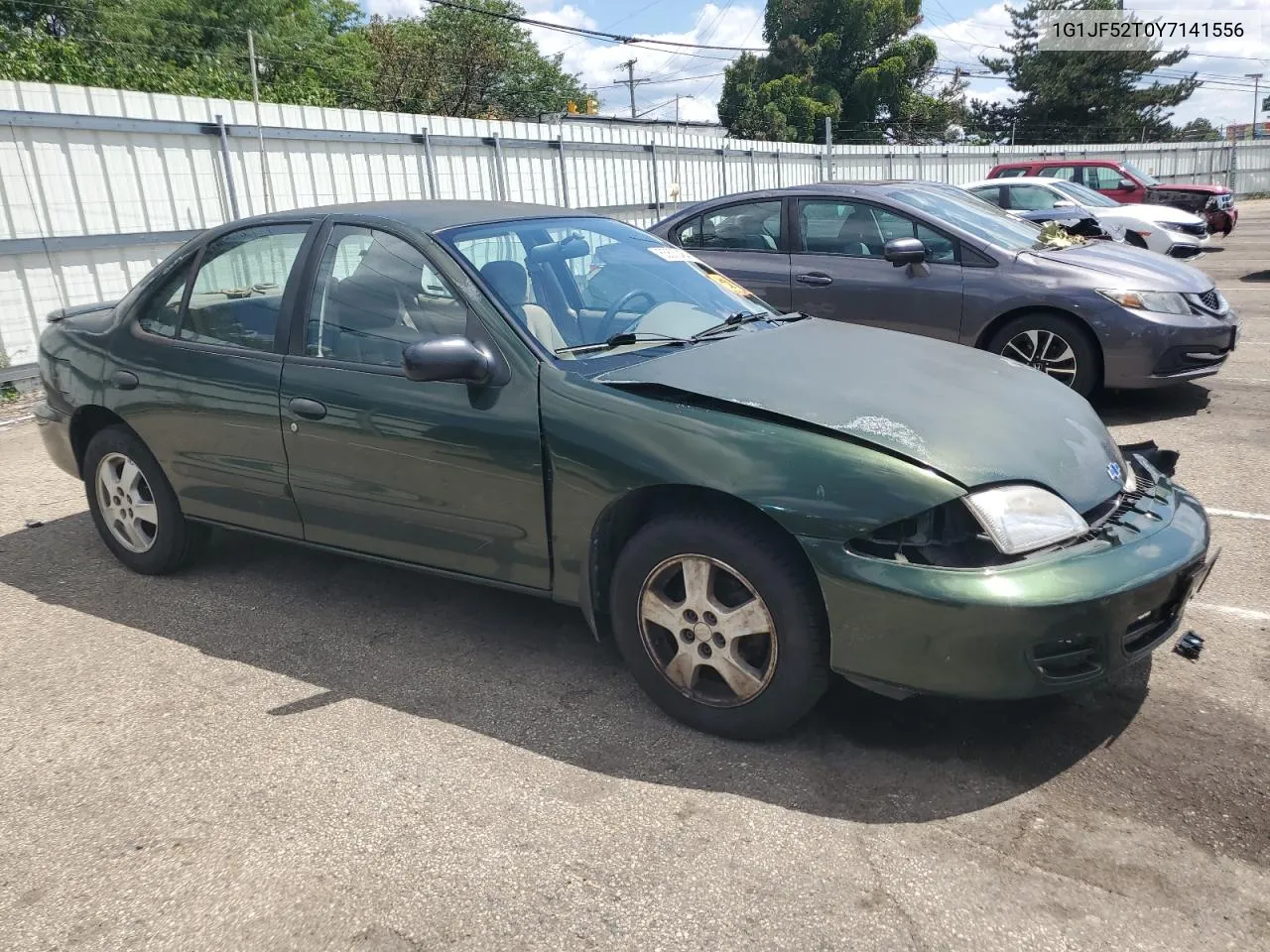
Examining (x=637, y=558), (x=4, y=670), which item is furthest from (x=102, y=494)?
(x=637, y=558)

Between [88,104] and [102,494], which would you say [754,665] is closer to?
[102,494]

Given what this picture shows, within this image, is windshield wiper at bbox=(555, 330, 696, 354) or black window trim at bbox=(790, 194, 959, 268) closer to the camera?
windshield wiper at bbox=(555, 330, 696, 354)

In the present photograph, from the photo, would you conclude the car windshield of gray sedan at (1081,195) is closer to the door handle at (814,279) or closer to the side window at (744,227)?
the side window at (744,227)

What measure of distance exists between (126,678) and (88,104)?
23.0 feet

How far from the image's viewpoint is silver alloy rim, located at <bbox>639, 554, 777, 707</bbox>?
299cm

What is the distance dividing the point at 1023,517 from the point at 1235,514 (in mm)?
2868

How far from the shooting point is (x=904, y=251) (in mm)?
6719

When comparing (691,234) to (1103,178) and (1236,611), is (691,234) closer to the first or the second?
(1236,611)

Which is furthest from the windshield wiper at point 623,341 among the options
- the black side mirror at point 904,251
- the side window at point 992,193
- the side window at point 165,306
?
the side window at point 992,193

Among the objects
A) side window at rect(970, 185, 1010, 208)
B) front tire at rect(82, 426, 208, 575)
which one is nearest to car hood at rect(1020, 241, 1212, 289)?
front tire at rect(82, 426, 208, 575)

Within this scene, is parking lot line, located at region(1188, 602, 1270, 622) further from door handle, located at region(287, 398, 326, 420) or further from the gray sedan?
Answer: door handle, located at region(287, 398, 326, 420)

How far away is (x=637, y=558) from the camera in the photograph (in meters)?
3.14

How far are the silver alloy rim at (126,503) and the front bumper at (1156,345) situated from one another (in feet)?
18.4

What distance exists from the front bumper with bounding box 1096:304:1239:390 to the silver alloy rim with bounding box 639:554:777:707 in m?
4.65
